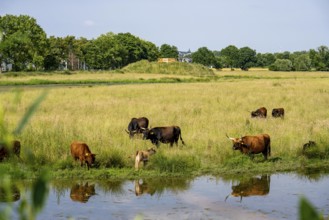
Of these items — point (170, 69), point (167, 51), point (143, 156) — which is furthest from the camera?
point (167, 51)

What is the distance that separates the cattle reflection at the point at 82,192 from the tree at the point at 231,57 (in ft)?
442

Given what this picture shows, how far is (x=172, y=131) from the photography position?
13664 millimetres

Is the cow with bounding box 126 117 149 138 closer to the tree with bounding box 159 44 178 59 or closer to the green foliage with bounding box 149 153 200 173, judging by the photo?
the green foliage with bounding box 149 153 200 173

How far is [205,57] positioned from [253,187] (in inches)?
4802

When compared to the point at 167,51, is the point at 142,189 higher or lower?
lower

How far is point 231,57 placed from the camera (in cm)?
14588

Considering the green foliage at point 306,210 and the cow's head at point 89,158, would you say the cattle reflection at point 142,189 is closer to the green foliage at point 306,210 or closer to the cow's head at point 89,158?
the cow's head at point 89,158

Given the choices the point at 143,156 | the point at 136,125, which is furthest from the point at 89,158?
the point at 136,125

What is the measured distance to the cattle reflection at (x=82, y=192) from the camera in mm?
9555

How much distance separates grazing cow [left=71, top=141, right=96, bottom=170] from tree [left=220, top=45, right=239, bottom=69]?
133 m

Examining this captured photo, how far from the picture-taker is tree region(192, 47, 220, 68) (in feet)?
431

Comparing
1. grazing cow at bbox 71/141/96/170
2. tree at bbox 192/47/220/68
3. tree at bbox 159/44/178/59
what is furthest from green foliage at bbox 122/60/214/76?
tree at bbox 192/47/220/68

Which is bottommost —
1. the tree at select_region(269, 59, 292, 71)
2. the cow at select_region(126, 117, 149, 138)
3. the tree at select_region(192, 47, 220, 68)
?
the tree at select_region(269, 59, 292, 71)

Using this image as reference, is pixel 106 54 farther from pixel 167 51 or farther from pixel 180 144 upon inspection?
pixel 180 144
